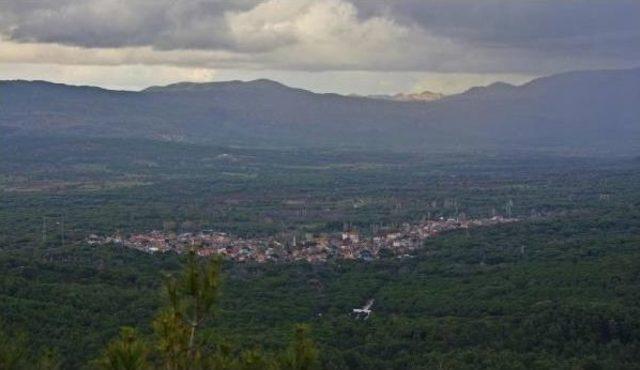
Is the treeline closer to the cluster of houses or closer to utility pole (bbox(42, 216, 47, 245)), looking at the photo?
the cluster of houses

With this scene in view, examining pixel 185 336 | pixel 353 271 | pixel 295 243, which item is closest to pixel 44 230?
pixel 295 243

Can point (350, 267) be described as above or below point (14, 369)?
below

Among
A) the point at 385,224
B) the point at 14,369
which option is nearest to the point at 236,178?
the point at 385,224

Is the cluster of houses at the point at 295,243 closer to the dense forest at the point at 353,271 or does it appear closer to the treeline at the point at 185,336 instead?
the dense forest at the point at 353,271

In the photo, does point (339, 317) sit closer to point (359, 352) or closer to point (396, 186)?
point (359, 352)

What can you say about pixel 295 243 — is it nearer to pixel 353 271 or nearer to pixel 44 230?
pixel 353 271

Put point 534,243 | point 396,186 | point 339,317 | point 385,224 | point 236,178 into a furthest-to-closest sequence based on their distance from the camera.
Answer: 1. point 236,178
2. point 396,186
3. point 385,224
4. point 534,243
5. point 339,317
